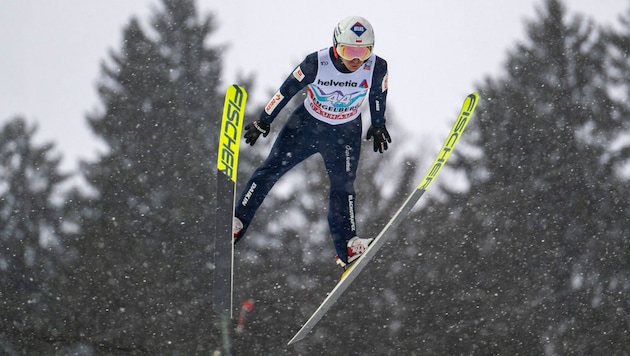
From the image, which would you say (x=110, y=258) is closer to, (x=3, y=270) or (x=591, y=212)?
(x=3, y=270)

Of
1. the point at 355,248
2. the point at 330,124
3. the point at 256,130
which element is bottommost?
the point at 355,248

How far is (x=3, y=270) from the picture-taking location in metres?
15.8

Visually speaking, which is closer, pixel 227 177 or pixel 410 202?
pixel 227 177

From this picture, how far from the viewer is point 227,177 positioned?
17.5 ft

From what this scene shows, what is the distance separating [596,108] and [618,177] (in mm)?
1595

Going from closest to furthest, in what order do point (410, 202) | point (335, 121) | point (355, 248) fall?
point (335, 121), point (410, 202), point (355, 248)

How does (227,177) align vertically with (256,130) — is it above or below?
below

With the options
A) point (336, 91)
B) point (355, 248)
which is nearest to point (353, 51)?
point (336, 91)

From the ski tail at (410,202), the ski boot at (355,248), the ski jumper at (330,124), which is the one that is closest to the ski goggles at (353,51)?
the ski jumper at (330,124)

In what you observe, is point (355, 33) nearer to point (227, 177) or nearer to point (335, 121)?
point (335, 121)

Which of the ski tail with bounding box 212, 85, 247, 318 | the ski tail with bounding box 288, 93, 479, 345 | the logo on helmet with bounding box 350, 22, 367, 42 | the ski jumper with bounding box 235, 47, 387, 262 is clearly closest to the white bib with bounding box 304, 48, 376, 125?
the ski jumper with bounding box 235, 47, 387, 262

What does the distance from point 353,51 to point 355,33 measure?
0.39 ft

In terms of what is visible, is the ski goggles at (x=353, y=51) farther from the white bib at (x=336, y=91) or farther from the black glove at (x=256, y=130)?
the black glove at (x=256, y=130)

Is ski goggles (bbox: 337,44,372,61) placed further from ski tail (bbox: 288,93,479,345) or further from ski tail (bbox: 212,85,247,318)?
ski tail (bbox: 288,93,479,345)
